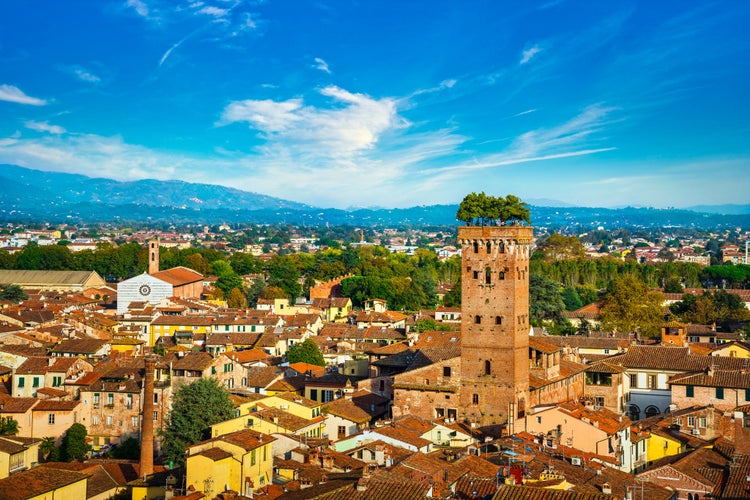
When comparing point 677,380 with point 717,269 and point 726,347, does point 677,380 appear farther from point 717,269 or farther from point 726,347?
point 717,269

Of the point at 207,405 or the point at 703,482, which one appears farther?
the point at 207,405

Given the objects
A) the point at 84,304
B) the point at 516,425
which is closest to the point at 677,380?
the point at 516,425

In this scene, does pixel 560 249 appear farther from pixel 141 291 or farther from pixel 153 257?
pixel 141 291

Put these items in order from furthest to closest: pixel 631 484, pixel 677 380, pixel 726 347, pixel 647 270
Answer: pixel 647 270
pixel 726 347
pixel 677 380
pixel 631 484

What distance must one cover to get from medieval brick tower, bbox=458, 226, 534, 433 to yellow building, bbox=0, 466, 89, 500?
16.8 m

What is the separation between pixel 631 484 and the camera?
2359 cm

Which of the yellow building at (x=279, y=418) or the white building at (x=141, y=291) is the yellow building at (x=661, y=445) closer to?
the yellow building at (x=279, y=418)

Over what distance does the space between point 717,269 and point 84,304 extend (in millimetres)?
73139

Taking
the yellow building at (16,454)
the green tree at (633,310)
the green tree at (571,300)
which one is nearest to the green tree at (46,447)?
the yellow building at (16,454)

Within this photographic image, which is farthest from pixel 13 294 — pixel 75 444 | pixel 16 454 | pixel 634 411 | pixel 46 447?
pixel 634 411

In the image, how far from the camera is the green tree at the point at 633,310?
67.0 m

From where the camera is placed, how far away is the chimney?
32469 mm

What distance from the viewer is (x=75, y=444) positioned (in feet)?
124

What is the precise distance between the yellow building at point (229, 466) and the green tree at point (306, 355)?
955 inches
